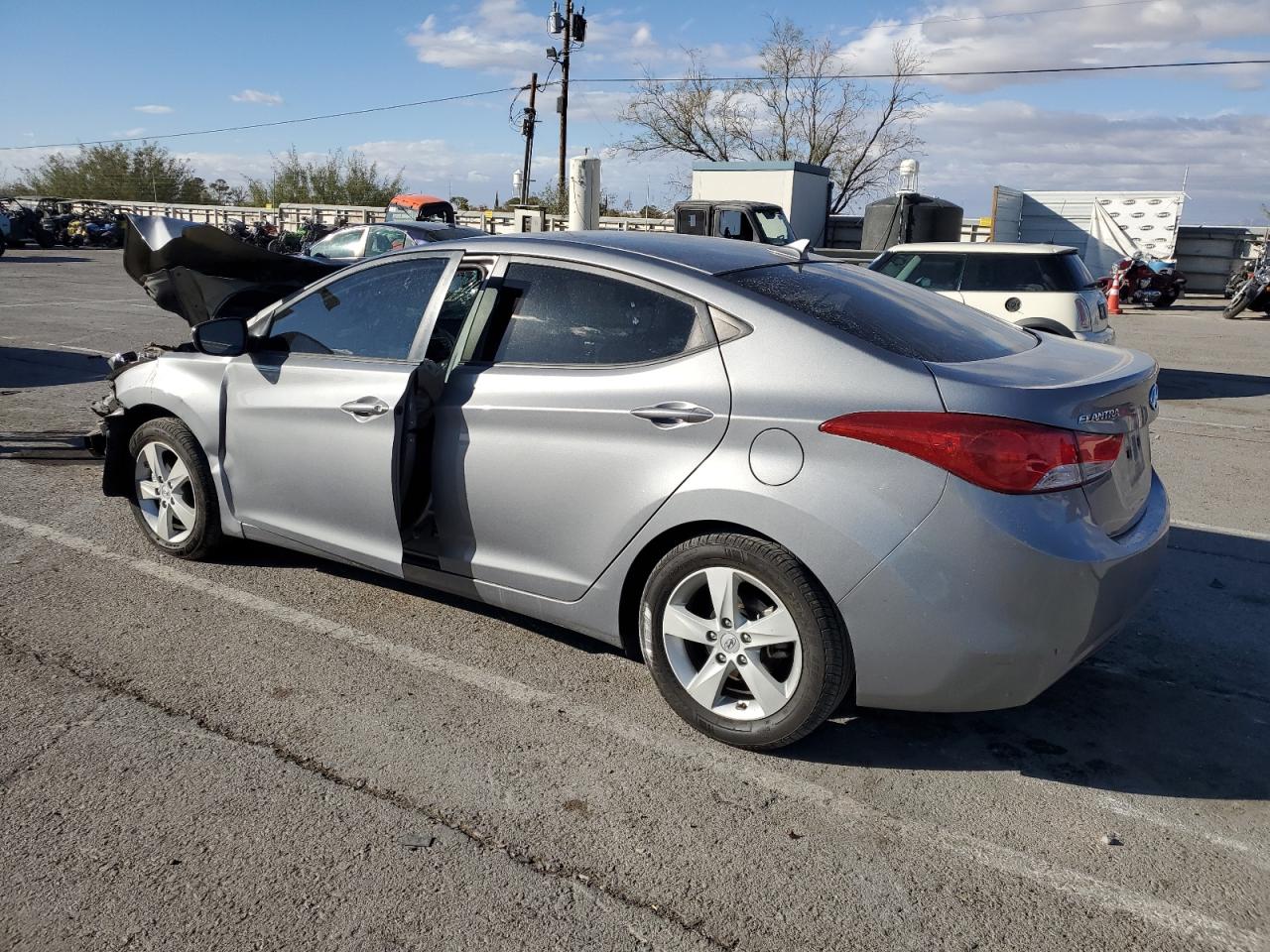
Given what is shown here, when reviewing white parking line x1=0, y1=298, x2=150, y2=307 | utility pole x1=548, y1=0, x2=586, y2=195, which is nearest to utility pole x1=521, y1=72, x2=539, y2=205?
utility pole x1=548, y1=0, x2=586, y2=195

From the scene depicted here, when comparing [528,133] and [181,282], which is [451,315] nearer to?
[181,282]

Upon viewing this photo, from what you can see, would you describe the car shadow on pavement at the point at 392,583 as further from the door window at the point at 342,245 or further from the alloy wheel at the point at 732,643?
the door window at the point at 342,245

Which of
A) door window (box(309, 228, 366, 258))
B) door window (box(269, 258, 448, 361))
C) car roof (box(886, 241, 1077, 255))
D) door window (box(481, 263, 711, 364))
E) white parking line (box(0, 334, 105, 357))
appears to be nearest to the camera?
door window (box(481, 263, 711, 364))

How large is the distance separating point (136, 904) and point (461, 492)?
68.6 inches

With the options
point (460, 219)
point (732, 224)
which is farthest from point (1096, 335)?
point (460, 219)

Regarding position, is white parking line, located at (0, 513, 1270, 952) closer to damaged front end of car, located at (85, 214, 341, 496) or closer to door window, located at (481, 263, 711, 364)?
damaged front end of car, located at (85, 214, 341, 496)

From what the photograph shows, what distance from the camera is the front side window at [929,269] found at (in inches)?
430

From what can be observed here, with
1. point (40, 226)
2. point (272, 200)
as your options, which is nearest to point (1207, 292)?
A: point (40, 226)

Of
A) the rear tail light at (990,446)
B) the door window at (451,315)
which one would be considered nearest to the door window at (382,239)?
the door window at (451,315)

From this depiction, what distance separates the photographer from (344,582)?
4.79 metres

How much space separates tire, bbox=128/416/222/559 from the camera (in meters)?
4.72

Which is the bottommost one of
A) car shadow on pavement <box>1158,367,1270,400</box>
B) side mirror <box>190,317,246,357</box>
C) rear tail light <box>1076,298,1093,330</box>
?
car shadow on pavement <box>1158,367,1270,400</box>

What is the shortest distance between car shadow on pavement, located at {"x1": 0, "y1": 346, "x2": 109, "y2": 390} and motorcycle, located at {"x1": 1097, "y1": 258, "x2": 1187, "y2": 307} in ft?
72.4

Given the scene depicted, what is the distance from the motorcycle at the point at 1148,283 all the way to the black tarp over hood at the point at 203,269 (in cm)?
2305
